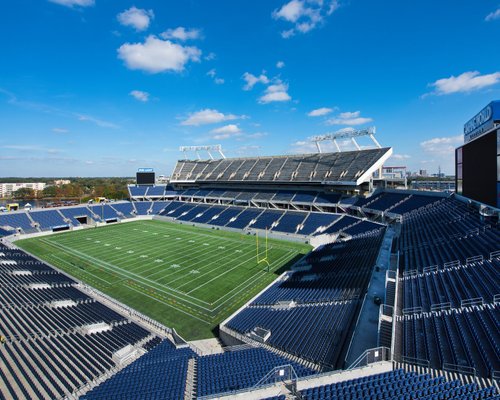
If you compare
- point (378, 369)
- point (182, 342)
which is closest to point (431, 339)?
point (378, 369)

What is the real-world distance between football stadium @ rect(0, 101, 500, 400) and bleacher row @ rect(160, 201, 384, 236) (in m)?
0.45

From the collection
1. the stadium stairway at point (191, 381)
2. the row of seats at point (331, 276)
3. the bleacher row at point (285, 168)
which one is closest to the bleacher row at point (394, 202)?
the bleacher row at point (285, 168)

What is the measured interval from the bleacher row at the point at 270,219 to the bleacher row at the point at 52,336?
2708 cm

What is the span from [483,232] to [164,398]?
71.0 feet

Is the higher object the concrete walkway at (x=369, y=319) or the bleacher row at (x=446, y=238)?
the bleacher row at (x=446, y=238)

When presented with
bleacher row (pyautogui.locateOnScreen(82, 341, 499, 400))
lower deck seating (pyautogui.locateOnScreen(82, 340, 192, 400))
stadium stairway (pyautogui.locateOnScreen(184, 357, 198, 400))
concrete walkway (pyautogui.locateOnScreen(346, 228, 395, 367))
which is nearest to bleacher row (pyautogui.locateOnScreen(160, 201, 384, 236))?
concrete walkway (pyautogui.locateOnScreen(346, 228, 395, 367))

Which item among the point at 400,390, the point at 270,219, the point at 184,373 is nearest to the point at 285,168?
the point at 270,219

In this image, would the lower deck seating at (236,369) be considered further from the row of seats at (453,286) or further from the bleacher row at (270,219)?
the bleacher row at (270,219)

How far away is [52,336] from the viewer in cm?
1400

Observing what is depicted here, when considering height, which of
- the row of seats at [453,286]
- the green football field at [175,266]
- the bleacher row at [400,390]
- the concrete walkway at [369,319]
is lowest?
the green football field at [175,266]

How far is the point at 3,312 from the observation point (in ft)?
51.4

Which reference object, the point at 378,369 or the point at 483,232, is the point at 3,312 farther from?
the point at 483,232

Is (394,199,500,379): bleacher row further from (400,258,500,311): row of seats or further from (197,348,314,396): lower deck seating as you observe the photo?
(197,348,314,396): lower deck seating

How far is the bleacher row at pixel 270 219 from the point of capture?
126 ft
